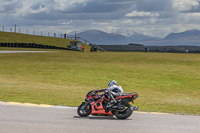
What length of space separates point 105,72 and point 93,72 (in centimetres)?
125

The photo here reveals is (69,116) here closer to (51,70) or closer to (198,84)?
(198,84)

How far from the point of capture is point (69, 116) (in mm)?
13641

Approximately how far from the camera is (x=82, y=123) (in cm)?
1218

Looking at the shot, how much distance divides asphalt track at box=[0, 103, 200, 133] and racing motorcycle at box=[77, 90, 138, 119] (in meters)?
0.23

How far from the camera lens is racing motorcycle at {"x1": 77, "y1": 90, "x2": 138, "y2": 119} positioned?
1289cm

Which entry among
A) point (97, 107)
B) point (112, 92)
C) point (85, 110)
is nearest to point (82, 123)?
point (97, 107)

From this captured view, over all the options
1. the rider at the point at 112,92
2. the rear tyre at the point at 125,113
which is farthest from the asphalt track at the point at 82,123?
the rider at the point at 112,92

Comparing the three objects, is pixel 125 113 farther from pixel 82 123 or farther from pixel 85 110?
pixel 82 123

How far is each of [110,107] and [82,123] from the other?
129 cm

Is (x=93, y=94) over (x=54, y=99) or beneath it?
over

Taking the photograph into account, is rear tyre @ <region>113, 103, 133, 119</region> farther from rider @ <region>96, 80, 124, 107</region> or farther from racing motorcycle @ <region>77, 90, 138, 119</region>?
rider @ <region>96, 80, 124, 107</region>

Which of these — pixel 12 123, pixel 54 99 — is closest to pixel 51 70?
pixel 54 99

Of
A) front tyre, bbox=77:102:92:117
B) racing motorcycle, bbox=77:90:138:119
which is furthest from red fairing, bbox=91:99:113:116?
front tyre, bbox=77:102:92:117

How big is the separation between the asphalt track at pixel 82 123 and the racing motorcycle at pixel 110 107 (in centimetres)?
23
